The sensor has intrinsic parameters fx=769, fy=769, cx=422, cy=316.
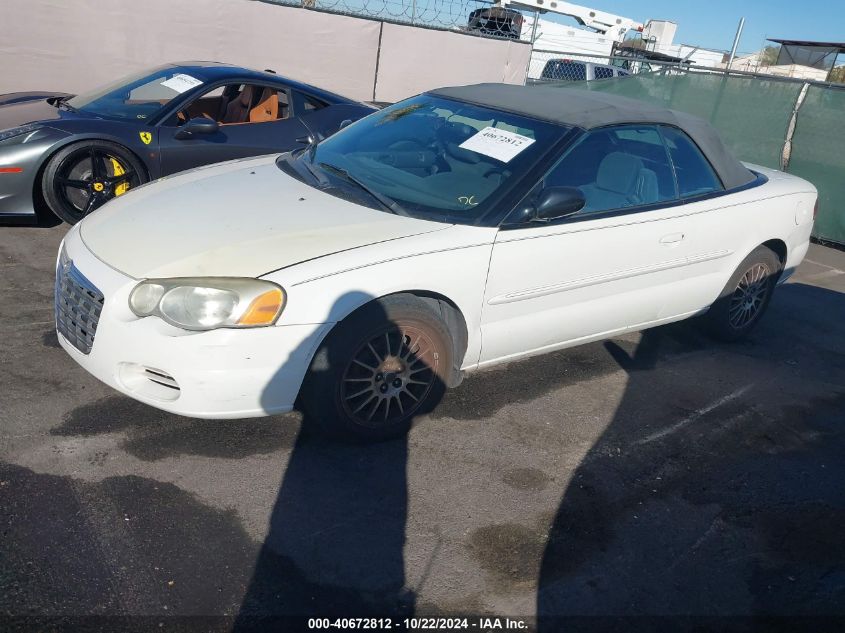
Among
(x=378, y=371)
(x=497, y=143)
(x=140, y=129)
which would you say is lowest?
(x=378, y=371)

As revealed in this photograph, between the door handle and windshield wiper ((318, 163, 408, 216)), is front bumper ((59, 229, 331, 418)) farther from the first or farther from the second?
the door handle

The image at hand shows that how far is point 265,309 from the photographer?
3.13 m

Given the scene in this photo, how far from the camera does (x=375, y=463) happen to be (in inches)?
138

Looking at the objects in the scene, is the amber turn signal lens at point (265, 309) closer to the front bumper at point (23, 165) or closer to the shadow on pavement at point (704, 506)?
the shadow on pavement at point (704, 506)

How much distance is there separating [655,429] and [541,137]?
1698 mm

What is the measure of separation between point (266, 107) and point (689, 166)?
3.71 meters

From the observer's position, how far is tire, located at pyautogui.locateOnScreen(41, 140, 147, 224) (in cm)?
576

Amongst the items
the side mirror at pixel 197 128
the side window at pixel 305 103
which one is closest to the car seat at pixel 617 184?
the side mirror at pixel 197 128

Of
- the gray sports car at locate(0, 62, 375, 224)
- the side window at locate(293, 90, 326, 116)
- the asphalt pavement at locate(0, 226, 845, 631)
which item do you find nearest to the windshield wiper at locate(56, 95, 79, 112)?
the gray sports car at locate(0, 62, 375, 224)

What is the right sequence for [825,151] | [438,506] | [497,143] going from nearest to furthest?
1. [438,506]
2. [497,143]
3. [825,151]

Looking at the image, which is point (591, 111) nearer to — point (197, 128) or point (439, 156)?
point (439, 156)

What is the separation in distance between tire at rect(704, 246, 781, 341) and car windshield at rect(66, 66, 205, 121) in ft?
14.5

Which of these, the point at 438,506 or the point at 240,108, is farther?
the point at 240,108

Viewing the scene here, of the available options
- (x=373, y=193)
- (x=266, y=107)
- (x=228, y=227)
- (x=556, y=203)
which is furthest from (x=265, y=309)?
(x=266, y=107)
